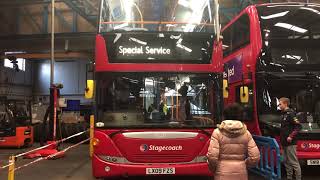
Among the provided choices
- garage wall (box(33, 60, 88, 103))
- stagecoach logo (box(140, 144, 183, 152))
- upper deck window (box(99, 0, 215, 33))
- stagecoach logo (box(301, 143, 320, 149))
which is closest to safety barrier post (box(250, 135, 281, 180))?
stagecoach logo (box(301, 143, 320, 149))

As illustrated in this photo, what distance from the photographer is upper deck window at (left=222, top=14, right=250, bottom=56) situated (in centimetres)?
1136

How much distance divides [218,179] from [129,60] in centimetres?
408

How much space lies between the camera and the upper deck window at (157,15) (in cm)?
893

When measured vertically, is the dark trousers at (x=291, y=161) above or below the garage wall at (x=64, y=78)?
below

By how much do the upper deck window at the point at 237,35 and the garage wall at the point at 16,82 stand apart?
18361 millimetres

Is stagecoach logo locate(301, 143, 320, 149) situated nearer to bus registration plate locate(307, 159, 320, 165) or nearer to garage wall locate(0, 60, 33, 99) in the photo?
bus registration plate locate(307, 159, 320, 165)

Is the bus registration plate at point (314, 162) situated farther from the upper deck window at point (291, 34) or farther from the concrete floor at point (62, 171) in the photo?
the upper deck window at point (291, 34)

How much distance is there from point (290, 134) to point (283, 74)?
176cm

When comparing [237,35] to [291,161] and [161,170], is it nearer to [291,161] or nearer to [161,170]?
[291,161]

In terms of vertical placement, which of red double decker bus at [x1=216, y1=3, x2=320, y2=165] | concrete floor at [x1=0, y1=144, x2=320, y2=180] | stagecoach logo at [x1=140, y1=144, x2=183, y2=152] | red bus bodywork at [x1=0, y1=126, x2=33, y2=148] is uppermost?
red double decker bus at [x1=216, y1=3, x2=320, y2=165]

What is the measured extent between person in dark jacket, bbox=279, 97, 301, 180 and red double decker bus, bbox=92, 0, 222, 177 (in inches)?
58.2

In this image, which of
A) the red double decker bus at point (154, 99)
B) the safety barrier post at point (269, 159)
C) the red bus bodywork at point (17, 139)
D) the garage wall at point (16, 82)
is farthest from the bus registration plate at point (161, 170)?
the garage wall at point (16, 82)

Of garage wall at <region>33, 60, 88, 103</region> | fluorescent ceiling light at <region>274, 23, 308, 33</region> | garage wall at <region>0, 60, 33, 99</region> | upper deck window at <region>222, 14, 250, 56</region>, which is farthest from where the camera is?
garage wall at <region>33, 60, 88, 103</region>

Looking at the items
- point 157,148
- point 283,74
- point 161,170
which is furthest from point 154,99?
point 283,74
